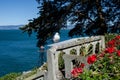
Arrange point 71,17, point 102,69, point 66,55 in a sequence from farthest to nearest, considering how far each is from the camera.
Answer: point 71,17 < point 66,55 < point 102,69

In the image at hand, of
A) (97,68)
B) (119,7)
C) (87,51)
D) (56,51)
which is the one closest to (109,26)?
(119,7)

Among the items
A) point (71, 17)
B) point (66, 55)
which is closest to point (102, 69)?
point (66, 55)

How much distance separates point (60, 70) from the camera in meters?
7.56

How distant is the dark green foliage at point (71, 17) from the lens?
18906 millimetres

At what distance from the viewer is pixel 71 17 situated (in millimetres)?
19234

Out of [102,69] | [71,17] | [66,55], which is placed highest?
[71,17]

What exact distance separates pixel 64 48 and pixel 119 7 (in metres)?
12.1

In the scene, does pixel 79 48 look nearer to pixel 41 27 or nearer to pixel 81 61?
pixel 81 61

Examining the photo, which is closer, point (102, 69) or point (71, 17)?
point (102, 69)

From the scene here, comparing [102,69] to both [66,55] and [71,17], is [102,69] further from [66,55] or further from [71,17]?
[71,17]

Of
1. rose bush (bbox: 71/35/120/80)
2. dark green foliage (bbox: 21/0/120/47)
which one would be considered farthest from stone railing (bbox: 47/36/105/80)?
dark green foliage (bbox: 21/0/120/47)

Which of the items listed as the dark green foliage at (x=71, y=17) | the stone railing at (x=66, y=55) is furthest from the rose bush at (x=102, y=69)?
the dark green foliage at (x=71, y=17)

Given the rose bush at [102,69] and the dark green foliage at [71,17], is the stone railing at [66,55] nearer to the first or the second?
the rose bush at [102,69]

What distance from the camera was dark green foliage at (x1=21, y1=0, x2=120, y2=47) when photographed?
18.9m
